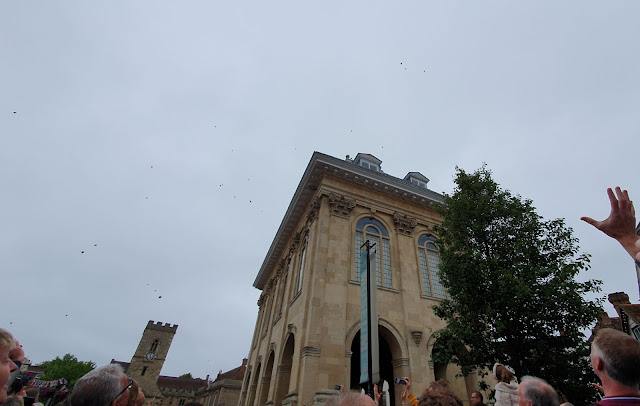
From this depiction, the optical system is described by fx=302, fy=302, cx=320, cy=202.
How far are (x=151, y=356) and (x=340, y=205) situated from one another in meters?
55.4

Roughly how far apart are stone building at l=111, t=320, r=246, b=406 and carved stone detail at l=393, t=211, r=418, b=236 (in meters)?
41.3

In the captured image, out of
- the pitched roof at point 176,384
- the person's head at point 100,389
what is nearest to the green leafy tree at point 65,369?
the pitched roof at point 176,384

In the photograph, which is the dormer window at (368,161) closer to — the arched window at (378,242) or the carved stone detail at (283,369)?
the arched window at (378,242)

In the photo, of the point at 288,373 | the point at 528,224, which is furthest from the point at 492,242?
the point at 288,373

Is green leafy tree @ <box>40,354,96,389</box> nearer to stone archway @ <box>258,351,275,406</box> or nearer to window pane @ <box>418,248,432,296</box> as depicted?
stone archway @ <box>258,351,275,406</box>

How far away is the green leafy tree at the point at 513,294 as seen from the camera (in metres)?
9.10

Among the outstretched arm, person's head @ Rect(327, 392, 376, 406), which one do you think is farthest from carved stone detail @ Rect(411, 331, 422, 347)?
person's head @ Rect(327, 392, 376, 406)

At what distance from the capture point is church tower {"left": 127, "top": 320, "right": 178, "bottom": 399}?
163 feet

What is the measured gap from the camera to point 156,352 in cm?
5481

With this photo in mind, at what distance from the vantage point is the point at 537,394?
2.98 m

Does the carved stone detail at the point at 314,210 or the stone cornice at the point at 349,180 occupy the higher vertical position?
the stone cornice at the point at 349,180

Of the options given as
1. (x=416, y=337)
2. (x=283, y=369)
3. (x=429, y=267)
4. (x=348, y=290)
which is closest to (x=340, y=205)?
(x=348, y=290)

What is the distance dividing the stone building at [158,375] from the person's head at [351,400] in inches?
2035

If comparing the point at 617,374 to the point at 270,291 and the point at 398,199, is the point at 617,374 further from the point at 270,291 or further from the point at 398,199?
the point at 270,291
